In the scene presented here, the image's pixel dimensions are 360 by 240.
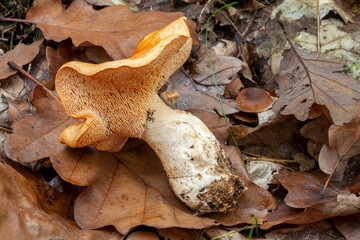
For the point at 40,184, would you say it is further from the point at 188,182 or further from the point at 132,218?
the point at 188,182

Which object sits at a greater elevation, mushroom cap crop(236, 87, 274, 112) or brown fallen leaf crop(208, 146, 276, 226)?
mushroom cap crop(236, 87, 274, 112)

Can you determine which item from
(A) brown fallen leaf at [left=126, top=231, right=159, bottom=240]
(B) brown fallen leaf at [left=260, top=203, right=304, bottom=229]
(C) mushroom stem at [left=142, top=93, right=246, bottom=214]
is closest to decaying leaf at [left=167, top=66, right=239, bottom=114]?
(C) mushroom stem at [left=142, top=93, right=246, bottom=214]

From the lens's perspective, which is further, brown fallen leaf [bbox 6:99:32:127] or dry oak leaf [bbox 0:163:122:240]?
brown fallen leaf [bbox 6:99:32:127]

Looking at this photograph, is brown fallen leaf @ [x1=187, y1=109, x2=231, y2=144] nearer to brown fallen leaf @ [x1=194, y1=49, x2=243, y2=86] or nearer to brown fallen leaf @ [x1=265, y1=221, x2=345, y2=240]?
brown fallen leaf @ [x1=194, y1=49, x2=243, y2=86]

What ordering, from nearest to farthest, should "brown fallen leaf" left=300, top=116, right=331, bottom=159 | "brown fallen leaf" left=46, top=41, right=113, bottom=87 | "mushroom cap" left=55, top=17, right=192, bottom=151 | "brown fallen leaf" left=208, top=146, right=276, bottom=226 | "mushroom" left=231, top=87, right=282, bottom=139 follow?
"mushroom cap" left=55, top=17, right=192, bottom=151
"brown fallen leaf" left=208, top=146, right=276, bottom=226
"brown fallen leaf" left=300, top=116, right=331, bottom=159
"mushroom" left=231, top=87, right=282, bottom=139
"brown fallen leaf" left=46, top=41, right=113, bottom=87

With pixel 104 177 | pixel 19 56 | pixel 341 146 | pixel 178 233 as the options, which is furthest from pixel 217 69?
pixel 19 56

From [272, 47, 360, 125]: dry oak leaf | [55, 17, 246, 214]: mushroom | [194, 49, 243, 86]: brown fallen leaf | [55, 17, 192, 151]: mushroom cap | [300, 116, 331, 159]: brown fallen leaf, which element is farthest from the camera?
[194, 49, 243, 86]: brown fallen leaf

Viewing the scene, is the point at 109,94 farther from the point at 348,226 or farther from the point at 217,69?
the point at 348,226

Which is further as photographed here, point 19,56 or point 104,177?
point 19,56
